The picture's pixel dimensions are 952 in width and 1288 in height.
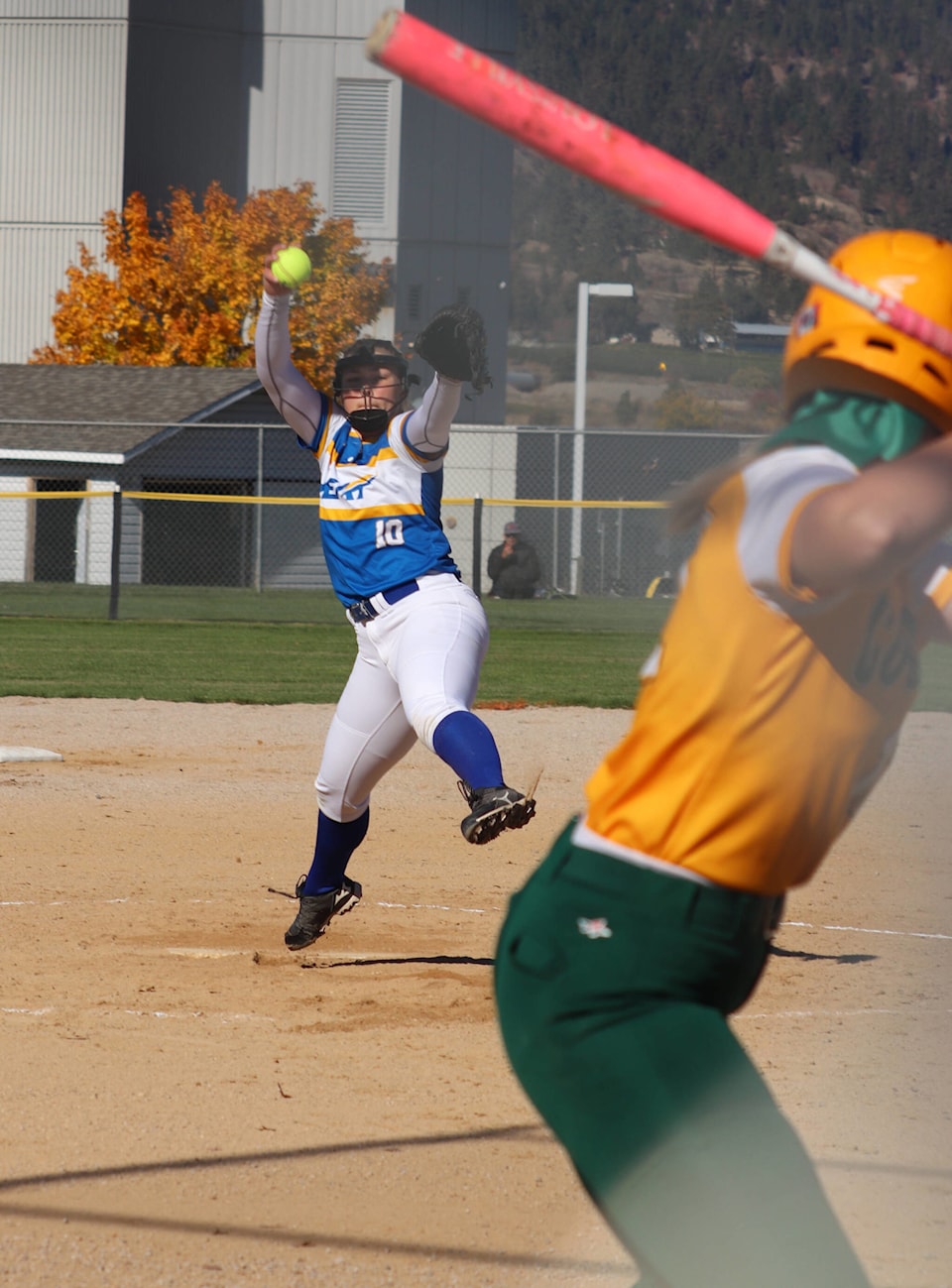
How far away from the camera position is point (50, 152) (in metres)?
35.3

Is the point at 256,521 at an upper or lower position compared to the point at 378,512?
lower

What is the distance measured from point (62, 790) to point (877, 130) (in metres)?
5.95

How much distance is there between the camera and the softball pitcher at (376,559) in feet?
16.7

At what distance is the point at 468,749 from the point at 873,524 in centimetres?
312

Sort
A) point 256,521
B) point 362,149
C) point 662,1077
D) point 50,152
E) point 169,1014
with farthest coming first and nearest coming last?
point 50,152 → point 256,521 → point 362,149 → point 169,1014 → point 662,1077

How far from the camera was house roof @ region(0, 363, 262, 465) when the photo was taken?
2527cm

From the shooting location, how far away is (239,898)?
627cm

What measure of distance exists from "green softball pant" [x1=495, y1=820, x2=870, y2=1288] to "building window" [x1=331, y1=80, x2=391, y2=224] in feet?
63.6

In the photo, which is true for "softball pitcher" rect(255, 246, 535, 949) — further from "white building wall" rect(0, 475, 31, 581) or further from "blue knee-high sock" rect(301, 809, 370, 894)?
"white building wall" rect(0, 475, 31, 581)

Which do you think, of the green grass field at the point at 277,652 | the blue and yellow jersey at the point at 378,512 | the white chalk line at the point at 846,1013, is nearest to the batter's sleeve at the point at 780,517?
the white chalk line at the point at 846,1013

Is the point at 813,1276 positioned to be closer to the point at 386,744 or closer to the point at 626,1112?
the point at 626,1112

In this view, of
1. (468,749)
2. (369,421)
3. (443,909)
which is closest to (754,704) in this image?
(468,749)

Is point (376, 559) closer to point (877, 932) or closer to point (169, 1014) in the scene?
point (169, 1014)

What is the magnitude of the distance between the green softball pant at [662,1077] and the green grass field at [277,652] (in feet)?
25.6
